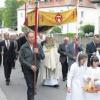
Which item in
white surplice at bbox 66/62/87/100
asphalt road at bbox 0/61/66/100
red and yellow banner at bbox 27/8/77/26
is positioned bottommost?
asphalt road at bbox 0/61/66/100

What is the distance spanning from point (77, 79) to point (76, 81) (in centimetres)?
5

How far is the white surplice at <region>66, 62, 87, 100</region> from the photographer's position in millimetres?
10617

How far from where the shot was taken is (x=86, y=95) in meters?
10.5

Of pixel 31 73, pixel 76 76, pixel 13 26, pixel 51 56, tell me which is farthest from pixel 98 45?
pixel 13 26

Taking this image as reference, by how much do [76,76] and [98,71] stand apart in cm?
52

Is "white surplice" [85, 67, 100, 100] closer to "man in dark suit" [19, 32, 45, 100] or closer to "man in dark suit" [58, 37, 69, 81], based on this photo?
"man in dark suit" [19, 32, 45, 100]

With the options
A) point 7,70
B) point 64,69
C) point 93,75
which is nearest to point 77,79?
point 93,75

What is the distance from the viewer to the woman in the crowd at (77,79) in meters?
10.6

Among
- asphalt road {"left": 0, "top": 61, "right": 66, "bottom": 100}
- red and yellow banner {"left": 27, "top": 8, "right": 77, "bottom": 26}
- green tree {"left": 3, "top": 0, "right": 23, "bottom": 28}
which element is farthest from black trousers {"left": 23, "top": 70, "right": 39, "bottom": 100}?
green tree {"left": 3, "top": 0, "right": 23, "bottom": 28}

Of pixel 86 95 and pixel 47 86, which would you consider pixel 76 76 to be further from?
pixel 47 86

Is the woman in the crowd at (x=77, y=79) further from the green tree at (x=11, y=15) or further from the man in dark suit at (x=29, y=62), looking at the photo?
the green tree at (x=11, y=15)

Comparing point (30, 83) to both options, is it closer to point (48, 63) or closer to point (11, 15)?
point (48, 63)

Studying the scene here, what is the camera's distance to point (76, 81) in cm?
1073

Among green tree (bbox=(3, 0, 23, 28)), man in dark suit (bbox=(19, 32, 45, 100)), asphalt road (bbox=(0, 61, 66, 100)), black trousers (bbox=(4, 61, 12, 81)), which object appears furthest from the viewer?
green tree (bbox=(3, 0, 23, 28))
